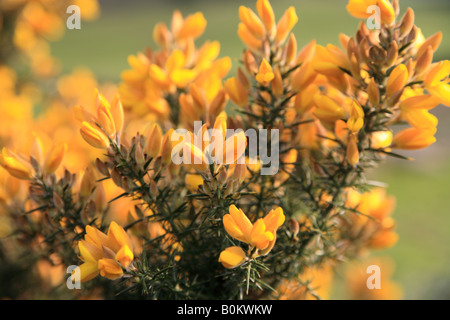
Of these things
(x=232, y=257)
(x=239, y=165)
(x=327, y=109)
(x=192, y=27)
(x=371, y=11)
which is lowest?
(x=232, y=257)

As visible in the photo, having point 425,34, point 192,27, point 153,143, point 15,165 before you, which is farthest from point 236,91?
point 425,34

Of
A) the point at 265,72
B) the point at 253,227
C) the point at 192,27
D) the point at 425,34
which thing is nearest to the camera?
the point at 253,227

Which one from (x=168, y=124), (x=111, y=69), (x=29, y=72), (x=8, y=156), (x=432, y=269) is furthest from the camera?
(x=111, y=69)

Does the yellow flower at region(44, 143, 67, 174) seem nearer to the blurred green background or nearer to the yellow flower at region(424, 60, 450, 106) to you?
the yellow flower at region(424, 60, 450, 106)

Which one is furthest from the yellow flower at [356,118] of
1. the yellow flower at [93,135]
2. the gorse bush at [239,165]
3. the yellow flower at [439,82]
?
the yellow flower at [93,135]

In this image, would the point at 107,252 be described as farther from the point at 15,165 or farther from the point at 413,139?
the point at 413,139

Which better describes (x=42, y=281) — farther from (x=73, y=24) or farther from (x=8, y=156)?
(x=73, y=24)
